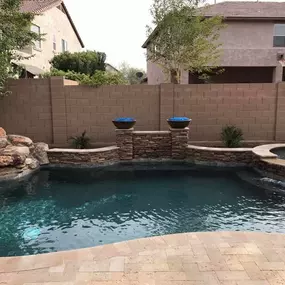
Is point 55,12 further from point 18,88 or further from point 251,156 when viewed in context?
point 251,156

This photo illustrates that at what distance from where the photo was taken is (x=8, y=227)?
572 centimetres

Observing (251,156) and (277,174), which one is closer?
(277,174)

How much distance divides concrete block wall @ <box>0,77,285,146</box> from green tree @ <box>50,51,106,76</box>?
8210 millimetres

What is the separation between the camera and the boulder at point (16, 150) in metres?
8.99

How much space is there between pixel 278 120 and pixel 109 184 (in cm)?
706

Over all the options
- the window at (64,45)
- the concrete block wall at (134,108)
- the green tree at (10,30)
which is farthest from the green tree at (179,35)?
the window at (64,45)

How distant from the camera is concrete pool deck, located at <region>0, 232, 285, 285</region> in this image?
3465 millimetres

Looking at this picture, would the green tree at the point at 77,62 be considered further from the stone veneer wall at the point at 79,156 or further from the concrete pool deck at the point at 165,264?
the concrete pool deck at the point at 165,264

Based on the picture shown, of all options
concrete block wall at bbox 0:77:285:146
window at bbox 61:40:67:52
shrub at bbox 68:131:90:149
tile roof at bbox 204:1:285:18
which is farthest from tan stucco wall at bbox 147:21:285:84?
window at bbox 61:40:67:52

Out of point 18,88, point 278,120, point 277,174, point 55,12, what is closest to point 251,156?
point 277,174

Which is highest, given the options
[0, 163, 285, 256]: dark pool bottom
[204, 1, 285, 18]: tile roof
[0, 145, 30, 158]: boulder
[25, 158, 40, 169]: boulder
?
[204, 1, 285, 18]: tile roof

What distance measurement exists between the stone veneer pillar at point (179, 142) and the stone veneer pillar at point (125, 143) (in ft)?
4.67

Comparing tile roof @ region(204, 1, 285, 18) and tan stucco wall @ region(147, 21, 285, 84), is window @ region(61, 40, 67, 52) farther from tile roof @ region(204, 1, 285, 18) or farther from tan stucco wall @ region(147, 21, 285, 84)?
tile roof @ region(204, 1, 285, 18)

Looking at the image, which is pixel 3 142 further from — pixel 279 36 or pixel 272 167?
pixel 279 36
